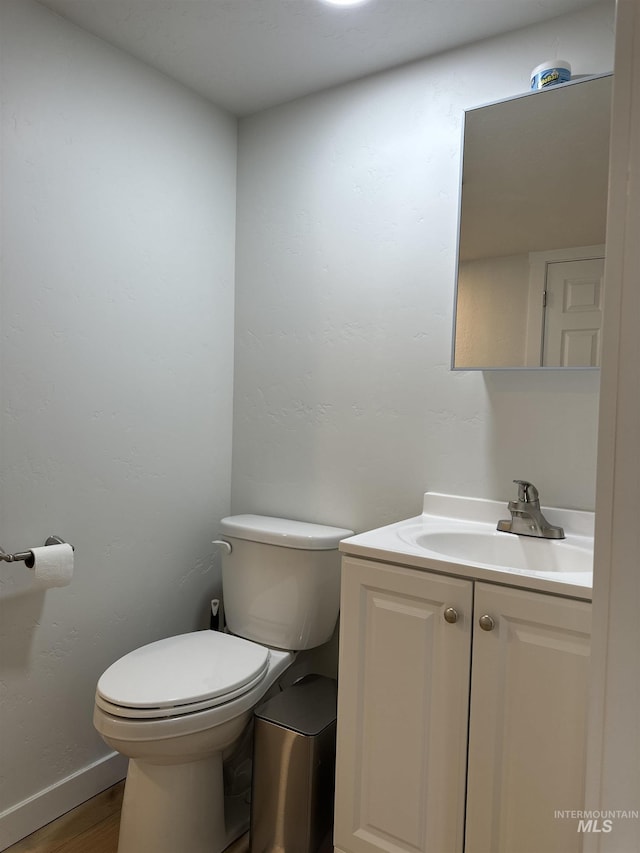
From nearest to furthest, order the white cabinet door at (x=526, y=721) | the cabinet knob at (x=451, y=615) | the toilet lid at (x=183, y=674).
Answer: the white cabinet door at (x=526, y=721) → the cabinet knob at (x=451, y=615) → the toilet lid at (x=183, y=674)

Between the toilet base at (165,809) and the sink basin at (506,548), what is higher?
the sink basin at (506,548)

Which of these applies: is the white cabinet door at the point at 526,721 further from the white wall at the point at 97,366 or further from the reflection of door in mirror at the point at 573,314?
the white wall at the point at 97,366

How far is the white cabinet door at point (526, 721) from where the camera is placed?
102 centimetres

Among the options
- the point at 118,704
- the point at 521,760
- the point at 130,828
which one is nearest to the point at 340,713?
the point at 521,760

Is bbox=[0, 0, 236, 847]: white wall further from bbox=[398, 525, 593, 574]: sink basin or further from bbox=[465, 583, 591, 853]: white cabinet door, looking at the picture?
bbox=[465, 583, 591, 853]: white cabinet door

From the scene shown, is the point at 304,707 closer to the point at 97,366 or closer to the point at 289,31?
the point at 97,366

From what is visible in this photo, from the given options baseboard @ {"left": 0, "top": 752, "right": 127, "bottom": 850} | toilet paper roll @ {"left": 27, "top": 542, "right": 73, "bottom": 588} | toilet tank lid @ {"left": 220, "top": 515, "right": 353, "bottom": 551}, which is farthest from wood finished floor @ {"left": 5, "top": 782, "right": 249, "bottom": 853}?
toilet tank lid @ {"left": 220, "top": 515, "right": 353, "bottom": 551}

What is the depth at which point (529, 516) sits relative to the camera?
1.43 meters

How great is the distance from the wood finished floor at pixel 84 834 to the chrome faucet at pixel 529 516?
3.79 ft

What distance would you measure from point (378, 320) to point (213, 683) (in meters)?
1.14

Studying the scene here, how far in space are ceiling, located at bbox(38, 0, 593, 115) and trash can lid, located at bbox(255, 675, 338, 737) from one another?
1.88 m

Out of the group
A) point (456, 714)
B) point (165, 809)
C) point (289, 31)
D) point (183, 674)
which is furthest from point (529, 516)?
point (289, 31)

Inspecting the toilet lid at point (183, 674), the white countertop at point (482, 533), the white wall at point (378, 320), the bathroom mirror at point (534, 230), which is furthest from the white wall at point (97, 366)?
the bathroom mirror at point (534, 230)

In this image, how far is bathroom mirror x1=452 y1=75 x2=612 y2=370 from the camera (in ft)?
4.53
